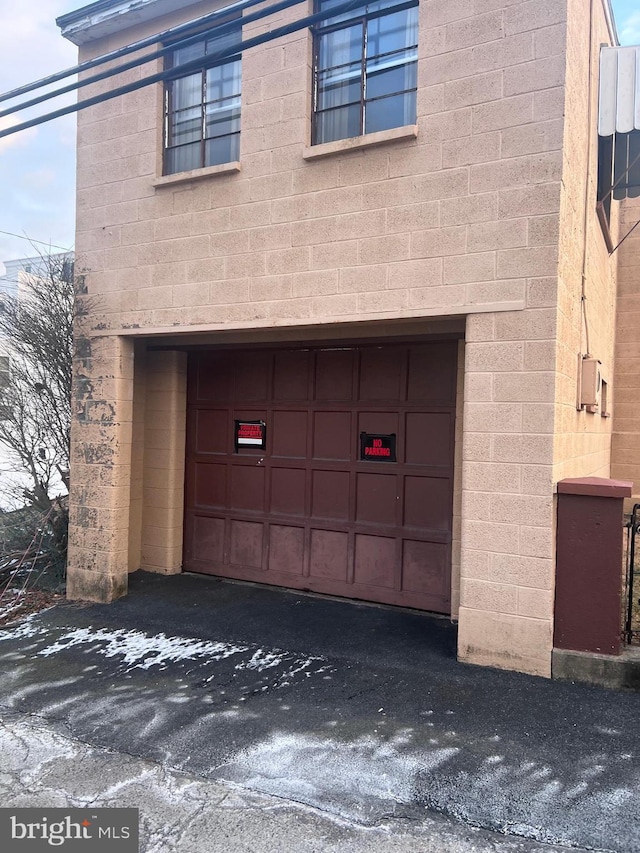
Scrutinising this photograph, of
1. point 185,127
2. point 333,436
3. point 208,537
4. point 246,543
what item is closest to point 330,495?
point 333,436

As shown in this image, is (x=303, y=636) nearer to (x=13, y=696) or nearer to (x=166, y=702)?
(x=166, y=702)

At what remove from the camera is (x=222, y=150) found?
6.21 meters

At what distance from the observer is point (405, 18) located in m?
5.39

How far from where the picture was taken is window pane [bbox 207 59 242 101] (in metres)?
6.20

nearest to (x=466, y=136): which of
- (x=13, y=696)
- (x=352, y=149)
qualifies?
(x=352, y=149)

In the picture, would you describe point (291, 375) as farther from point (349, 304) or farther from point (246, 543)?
point (246, 543)

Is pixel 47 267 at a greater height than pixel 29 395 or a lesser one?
greater

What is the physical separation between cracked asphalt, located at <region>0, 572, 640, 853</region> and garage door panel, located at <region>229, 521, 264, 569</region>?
1.20 metres

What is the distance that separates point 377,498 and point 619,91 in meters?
4.92

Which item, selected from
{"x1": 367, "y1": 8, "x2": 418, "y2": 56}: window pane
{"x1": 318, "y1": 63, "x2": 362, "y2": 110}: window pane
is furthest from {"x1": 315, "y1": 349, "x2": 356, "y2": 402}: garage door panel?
{"x1": 367, "y1": 8, "x2": 418, "y2": 56}: window pane

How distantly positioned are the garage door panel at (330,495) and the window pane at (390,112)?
10.8ft

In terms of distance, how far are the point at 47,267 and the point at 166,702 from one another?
5239mm

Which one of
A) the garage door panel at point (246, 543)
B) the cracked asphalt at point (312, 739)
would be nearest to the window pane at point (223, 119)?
the garage door panel at point (246, 543)

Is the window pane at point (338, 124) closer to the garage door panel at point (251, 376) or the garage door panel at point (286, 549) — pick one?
the garage door panel at point (251, 376)
